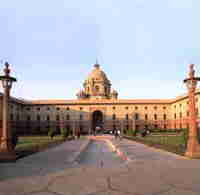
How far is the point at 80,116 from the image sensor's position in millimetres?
69562

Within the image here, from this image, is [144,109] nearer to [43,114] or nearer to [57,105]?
[57,105]

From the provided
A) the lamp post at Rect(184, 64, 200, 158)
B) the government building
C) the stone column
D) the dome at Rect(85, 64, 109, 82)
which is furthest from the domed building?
the stone column

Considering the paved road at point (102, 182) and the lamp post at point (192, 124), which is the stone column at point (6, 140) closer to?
the paved road at point (102, 182)

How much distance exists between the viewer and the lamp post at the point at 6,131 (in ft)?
36.0

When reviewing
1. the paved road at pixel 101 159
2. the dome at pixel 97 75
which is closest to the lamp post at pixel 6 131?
the paved road at pixel 101 159

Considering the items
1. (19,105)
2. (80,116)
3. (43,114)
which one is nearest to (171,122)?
(80,116)

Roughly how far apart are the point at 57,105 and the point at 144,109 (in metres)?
30.2

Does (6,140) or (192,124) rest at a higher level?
(192,124)

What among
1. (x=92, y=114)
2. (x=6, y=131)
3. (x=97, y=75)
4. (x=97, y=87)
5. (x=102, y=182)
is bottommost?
(x=102, y=182)

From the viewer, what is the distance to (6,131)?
11539 millimetres

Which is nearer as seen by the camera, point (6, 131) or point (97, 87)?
point (6, 131)

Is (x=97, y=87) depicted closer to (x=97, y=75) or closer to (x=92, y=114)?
(x=97, y=75)

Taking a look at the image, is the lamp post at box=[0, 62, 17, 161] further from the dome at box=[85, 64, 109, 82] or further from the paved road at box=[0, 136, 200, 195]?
the dome at box=[85, 64, 109, 82]

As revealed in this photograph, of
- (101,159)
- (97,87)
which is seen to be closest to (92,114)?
(97,87)
